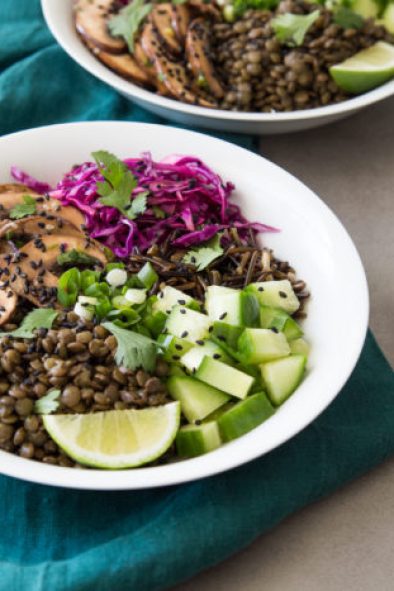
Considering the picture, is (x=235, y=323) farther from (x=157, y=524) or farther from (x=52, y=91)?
(x=52, y=91)

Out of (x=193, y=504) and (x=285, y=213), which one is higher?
(x=285, y=213)

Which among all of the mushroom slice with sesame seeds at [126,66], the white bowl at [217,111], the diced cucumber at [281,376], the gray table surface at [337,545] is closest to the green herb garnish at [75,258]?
the diced cucumber at [281,376]

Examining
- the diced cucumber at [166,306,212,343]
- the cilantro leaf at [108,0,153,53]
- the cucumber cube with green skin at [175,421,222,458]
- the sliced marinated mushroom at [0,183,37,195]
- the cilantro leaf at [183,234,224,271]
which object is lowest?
the cucumber cube with green skin at [175,421,222,458]

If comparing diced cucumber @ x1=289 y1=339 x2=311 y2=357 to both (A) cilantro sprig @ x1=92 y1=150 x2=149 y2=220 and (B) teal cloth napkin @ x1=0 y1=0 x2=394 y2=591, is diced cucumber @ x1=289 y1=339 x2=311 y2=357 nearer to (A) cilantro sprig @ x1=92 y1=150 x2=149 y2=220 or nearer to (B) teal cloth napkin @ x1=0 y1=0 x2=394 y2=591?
(B) teal cloth napkin @ x1=0 y1=0 x2=394 y2=591

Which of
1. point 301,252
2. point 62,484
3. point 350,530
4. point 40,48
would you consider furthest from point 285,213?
point 40,48

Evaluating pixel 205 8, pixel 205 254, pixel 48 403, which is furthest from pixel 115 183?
pixel 205 8

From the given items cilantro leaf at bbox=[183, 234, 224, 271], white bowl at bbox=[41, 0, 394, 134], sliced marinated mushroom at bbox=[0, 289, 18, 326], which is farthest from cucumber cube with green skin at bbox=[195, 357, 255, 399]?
white bowl at bbox=[41, 0, 394, 134]
